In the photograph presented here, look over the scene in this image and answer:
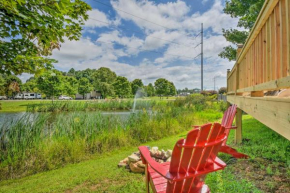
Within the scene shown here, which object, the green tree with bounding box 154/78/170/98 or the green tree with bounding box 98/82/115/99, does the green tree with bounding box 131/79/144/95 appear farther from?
the green tree with bounding box 98/82/115/99

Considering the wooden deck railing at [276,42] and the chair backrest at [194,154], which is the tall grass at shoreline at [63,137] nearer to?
the chair backrest at [194,154]

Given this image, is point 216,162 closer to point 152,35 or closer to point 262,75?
point 262,75

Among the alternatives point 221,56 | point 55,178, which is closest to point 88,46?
point 221,56

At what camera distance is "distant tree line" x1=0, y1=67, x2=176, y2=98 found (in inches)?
731

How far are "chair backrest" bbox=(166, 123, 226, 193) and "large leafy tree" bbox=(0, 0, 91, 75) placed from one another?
1.93 metres

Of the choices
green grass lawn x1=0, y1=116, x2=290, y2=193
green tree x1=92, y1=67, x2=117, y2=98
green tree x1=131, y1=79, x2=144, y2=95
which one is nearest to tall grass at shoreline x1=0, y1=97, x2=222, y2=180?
green grass lawn x1=0, y1=116, x2=290, y2=193

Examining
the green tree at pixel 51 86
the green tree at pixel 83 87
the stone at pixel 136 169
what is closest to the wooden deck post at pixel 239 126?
the stone at pixel 136 169

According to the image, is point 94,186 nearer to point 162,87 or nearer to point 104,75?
point 104,75

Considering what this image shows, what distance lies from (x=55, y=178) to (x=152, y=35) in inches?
702

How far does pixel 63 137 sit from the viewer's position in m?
3.68

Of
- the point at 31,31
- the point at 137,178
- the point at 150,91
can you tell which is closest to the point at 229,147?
the point at 137,178

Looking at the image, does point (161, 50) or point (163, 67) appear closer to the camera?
point (161, 50)

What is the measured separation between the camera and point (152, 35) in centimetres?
1844

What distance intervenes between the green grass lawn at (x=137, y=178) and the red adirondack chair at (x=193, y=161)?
3.15ft
